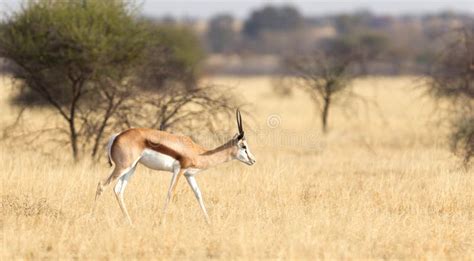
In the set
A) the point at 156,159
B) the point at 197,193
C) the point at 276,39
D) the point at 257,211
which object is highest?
the point at 276,39

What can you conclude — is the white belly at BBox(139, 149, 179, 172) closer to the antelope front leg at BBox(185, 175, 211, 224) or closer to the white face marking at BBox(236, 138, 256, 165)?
the antelope front leg at BBox(185, 175, 211, 224)

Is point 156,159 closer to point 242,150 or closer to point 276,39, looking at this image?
point 242,150

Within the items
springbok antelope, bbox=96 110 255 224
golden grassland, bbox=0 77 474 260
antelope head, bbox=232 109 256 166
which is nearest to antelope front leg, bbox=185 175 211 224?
springbok antelope, bbox=96 110 255 224

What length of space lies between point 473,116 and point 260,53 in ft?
300

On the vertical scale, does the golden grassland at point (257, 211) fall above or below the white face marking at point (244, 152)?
below

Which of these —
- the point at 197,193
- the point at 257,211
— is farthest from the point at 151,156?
the point at 257,211

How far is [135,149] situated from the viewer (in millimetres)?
9406

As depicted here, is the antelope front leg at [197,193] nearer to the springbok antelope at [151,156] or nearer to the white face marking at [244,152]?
the springbok antelope at [151,156]

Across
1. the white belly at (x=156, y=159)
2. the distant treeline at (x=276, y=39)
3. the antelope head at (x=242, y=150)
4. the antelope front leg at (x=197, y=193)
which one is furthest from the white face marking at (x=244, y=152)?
the distant treeline at (x=276, y=39)

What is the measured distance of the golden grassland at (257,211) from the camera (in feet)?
25.8

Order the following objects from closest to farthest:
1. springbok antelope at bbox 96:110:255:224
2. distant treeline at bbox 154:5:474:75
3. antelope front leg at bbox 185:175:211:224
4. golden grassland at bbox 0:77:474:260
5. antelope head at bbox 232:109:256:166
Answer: golden grassland at bbox 0:77:474:260, antelope front leg at bbox 185:175:211:224, springbok antelope at bbox 96:110:255:224, antelope head at bbox 232:109:256:166, distant treeline at bbox 154:5:474:75

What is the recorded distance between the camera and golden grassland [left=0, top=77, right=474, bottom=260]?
25.8ft

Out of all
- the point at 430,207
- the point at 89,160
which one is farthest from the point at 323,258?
the point at 89,160

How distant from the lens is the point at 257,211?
965 cm
